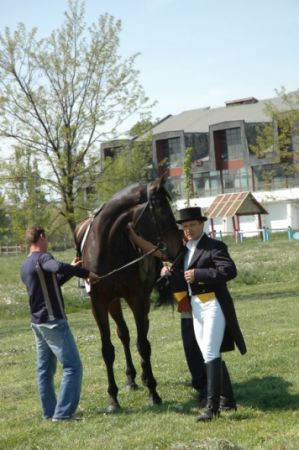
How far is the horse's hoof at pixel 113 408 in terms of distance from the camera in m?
8.02

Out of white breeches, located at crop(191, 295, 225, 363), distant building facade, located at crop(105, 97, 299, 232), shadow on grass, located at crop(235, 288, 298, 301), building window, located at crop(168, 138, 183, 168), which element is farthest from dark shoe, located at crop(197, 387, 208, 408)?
building window, located at crop(168, 138, 183, 168)

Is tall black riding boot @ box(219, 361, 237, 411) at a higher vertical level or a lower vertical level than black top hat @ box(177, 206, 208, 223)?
lower

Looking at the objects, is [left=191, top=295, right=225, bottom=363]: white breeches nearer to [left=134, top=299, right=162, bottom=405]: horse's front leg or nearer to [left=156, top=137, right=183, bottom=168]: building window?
[left=134, top=299, right=162, bottom=405]: horse's front leg

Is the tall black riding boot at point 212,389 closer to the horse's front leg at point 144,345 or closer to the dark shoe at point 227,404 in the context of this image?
the dark shoe at point 227,404

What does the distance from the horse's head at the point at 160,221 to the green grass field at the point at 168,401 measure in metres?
1.81

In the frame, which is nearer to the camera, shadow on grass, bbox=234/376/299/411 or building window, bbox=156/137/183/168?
shadow on grass, bbox=234/376/299/411

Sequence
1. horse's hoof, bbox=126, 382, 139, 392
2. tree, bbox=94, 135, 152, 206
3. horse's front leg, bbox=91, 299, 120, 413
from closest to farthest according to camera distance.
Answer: horse's front leg, bbox=91, 299, 120, 413 < horse's hoof, bbox=126, 382, 139, 392 < tree, bbox=94, 135, 152, 206

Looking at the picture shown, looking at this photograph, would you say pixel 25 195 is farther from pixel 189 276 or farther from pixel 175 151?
pixel 175 151

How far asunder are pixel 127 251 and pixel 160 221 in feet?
2.54

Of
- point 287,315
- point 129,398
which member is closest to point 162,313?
point 287,315

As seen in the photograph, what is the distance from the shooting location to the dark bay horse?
776cm

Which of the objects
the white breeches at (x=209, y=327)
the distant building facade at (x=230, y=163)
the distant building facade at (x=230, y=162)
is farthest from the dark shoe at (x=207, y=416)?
the distant building facade at (x=230, y=163)

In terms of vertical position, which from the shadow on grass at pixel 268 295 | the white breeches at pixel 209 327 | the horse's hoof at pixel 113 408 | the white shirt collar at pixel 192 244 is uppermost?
the white shirt collar at pixel 192 244

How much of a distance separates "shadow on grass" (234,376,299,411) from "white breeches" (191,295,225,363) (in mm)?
970
